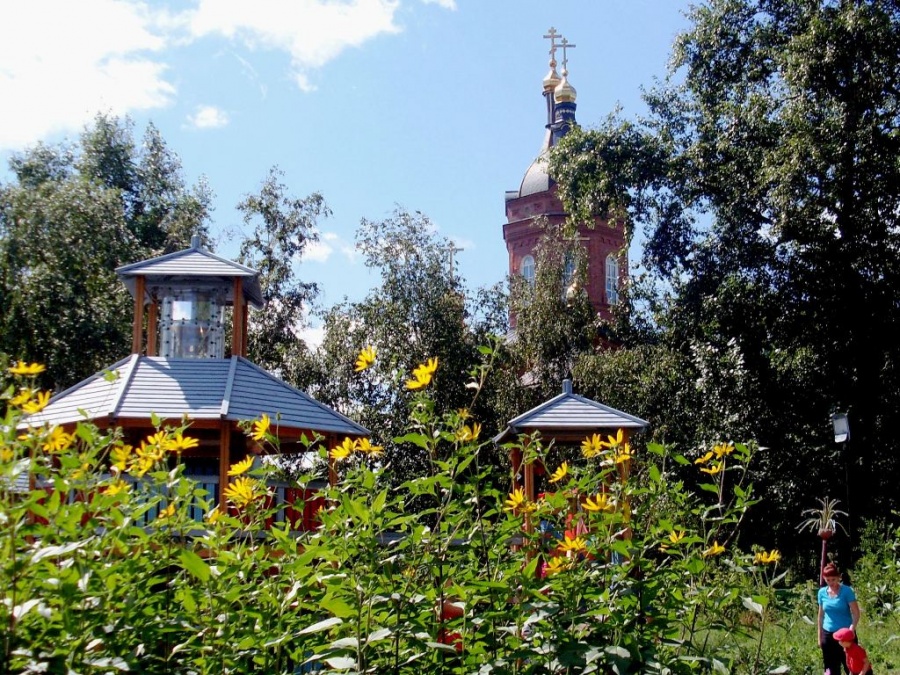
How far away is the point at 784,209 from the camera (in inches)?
592

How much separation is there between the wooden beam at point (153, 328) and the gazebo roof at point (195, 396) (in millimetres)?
383

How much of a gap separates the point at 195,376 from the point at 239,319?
52.8 inches

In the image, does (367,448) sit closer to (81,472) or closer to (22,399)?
(81,472)

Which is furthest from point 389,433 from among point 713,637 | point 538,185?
point 538,185

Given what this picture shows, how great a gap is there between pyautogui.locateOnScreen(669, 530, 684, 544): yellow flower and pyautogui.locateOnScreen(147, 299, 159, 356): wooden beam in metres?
10.8

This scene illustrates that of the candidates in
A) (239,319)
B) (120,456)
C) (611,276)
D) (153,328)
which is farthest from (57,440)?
(611,276)

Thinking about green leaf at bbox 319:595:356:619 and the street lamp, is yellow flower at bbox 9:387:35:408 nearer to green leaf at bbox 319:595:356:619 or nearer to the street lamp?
green leaf at bbox 319:595:356:619

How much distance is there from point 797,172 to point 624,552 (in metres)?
13.5

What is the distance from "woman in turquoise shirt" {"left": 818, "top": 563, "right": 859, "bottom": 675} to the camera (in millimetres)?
7148

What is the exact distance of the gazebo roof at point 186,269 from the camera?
12227mm

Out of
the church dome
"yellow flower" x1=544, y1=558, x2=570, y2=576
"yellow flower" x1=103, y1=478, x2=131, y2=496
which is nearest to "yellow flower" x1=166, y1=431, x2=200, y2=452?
"yellow flower" x1=103, y1=478, x2=131, y2=496

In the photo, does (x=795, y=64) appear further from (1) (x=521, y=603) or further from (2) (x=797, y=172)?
(1) (x=521, y=603)

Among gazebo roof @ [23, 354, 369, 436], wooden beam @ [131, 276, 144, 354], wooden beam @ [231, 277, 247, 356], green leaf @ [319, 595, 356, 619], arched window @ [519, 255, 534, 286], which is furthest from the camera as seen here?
arched window @ [519, 255, 534, 286]

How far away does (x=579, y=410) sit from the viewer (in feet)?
40.7
